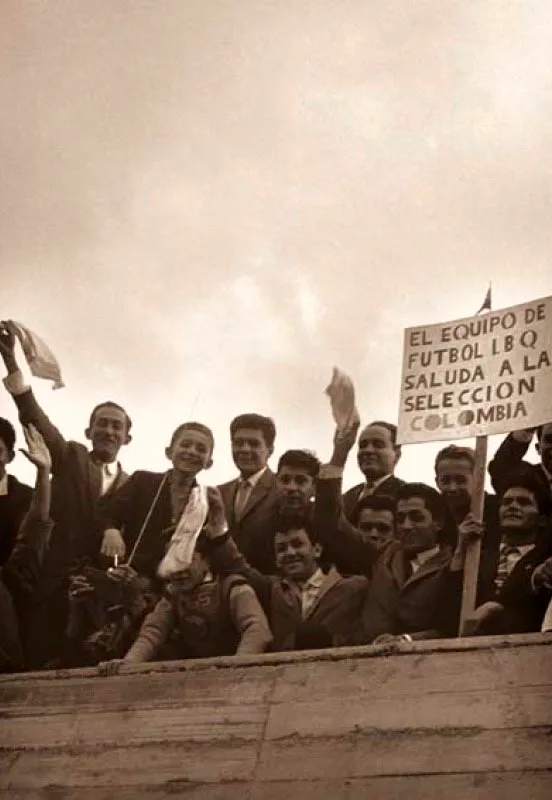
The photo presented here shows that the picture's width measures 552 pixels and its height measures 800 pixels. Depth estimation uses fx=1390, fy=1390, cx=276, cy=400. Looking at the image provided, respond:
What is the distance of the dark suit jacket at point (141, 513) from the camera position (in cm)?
980

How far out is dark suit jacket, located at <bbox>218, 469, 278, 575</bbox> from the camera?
9359 millimetres

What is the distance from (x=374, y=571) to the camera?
29.0 feet

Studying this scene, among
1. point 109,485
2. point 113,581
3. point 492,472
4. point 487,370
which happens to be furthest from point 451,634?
point 109,485

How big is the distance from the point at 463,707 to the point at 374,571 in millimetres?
1539

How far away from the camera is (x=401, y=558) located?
8773 millimetres

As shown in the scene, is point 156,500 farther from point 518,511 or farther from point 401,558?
point 518,511

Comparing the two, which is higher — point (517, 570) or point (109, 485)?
point (109, 485)

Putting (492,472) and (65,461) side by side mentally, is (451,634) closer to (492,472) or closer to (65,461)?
(492,472)

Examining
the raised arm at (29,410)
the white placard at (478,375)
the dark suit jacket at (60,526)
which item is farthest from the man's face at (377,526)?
the raised arm at (29,410)

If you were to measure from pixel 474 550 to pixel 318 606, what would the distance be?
1090mm

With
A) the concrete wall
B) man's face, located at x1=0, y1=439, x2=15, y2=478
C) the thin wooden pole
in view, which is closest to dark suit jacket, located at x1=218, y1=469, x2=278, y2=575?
the concrete wall

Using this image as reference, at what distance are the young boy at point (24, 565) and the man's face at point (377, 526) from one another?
2.48m

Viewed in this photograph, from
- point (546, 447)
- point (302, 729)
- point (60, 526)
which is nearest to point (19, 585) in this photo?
point (60, 526)

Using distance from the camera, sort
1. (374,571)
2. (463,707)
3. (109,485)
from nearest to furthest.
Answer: (463,707)
(374,571)
(109,485)
